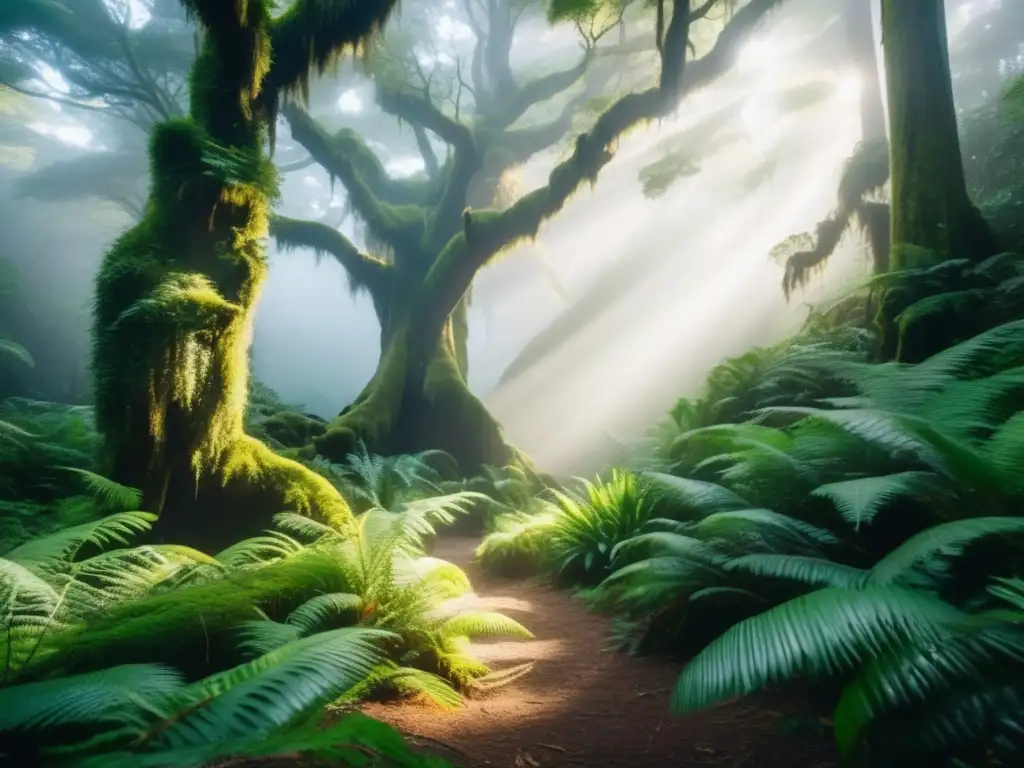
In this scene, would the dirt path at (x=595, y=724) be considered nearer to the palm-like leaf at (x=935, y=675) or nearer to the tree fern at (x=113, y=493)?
the palm-like leaf at (x=935, y=675)

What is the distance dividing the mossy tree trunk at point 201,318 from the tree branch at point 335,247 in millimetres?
6712

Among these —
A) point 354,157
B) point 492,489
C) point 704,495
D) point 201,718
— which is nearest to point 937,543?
point 704,495

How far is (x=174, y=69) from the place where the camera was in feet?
54.4

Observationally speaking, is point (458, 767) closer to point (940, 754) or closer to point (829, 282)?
point (940, 754)

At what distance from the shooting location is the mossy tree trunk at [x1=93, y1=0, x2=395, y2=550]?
4551mm

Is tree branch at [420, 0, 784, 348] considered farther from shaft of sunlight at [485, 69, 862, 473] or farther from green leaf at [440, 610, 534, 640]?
green leaf at [440, 610, 534, 640]

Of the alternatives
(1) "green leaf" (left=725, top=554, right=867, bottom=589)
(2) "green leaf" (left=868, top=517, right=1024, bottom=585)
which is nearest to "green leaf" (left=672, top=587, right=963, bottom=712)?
(2) "green leaf" (left=868, top=517, right=1024, bottom=585)

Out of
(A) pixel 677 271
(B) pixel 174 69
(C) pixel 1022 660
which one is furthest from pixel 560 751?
(A) pixel 677 271

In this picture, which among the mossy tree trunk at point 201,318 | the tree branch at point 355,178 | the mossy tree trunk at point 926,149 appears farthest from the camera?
the tree branch at point 355,178

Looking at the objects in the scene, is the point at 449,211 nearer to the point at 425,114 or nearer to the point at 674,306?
the point at 425,114

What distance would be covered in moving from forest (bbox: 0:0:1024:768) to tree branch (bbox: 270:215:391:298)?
0.06 m

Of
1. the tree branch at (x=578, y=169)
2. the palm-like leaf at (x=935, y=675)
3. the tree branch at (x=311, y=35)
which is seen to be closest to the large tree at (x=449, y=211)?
the tree branch at (x=578, y=169)

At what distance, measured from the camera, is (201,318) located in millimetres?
4664

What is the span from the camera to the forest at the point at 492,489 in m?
1.72
